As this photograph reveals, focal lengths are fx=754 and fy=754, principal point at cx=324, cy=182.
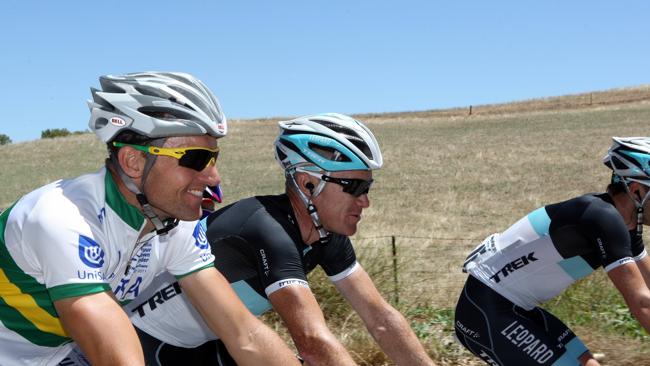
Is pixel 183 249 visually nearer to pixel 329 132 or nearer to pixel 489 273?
pixel 329 132

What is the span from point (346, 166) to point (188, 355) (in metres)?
1.11

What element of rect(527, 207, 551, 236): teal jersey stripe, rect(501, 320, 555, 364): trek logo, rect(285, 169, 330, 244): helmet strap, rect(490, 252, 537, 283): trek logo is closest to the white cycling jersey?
rect(285, 169, 330, 244): helmet strap

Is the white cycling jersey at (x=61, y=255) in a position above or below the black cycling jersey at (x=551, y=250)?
above

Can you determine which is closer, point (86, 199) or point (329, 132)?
point (86, 199)

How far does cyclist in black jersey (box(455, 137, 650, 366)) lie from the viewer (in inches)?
152

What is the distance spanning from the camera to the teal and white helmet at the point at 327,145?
3.53 metres

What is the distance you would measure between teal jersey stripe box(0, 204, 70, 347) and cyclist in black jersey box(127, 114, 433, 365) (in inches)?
29.8

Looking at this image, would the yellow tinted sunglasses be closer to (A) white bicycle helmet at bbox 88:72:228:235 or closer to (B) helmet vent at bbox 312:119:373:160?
(A) white bicycle helmet at bbox 88:72:228:235

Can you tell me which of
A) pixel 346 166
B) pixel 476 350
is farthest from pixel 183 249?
pixel 476 350

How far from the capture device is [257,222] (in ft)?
10.7

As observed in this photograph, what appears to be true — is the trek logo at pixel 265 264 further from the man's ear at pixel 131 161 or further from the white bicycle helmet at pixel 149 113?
the man's ear at pixel 131 161

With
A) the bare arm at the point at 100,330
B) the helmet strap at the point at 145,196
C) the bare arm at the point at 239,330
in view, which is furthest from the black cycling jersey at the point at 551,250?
the bare arm at the point at 100,330

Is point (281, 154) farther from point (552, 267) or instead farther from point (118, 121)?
point (552, 267)

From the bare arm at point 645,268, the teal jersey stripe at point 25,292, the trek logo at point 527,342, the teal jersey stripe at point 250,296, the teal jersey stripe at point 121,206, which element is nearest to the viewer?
the teal jersey stripe at point 25,292
